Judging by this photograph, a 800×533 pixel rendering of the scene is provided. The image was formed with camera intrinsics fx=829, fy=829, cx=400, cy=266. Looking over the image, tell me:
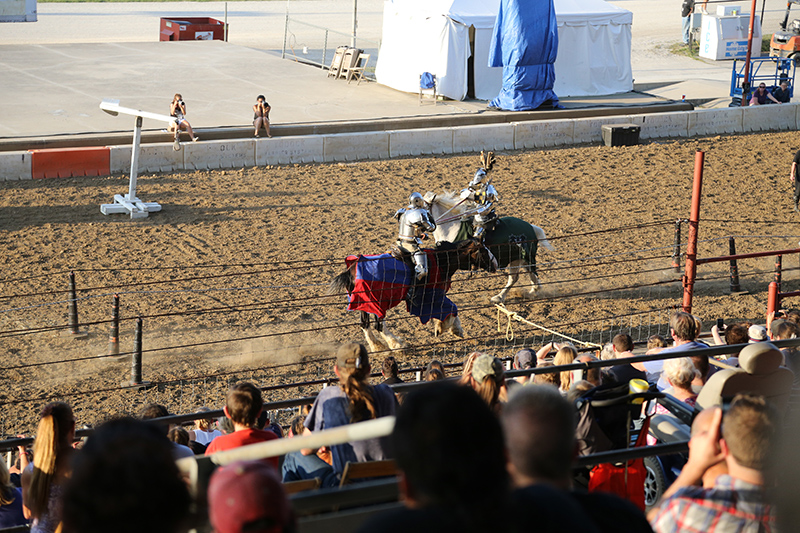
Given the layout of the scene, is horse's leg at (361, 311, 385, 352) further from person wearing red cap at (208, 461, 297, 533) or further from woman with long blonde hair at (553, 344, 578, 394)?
person wearing red cap at (208, 461, 297, 533)

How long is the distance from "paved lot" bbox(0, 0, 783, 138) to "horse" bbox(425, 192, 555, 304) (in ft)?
31.9

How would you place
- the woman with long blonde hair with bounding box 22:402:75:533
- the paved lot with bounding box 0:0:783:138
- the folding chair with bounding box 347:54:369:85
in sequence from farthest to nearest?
the folding chair with bounding box 347:54:369:85, the paved lot with bounding box 0:0:783:138, the woman with long blonde hair with bounding box 22:402:75:533

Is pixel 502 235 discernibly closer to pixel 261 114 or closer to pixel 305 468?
pixel 305 468

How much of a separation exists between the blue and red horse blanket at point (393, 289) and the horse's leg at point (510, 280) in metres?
1.50

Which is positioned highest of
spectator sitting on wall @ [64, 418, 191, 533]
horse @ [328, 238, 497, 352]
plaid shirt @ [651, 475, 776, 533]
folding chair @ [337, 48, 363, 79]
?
folding chair @ [337, 48, 363, 79]

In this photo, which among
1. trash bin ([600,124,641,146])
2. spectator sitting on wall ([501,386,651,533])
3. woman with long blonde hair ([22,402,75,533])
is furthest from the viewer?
trash bin ([600,124,641,146])

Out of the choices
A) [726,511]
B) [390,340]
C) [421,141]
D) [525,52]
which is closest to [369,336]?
[390,340]

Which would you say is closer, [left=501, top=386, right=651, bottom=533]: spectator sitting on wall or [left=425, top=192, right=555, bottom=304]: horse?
[left=501, top=386, right=651, bottom=533]: spectator sitting on wall

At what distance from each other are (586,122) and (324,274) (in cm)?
1022

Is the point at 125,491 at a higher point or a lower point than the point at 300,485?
higher

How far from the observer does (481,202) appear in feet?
36.4

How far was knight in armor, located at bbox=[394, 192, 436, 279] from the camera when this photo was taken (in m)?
9.67

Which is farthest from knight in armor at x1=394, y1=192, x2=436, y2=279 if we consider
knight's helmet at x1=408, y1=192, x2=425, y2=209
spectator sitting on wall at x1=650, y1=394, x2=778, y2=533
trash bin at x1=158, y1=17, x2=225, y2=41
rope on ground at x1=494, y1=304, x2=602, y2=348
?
trash bin at x1=158, y1=17, x2=225, y2=41

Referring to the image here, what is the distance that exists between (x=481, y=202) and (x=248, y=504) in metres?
9.28
